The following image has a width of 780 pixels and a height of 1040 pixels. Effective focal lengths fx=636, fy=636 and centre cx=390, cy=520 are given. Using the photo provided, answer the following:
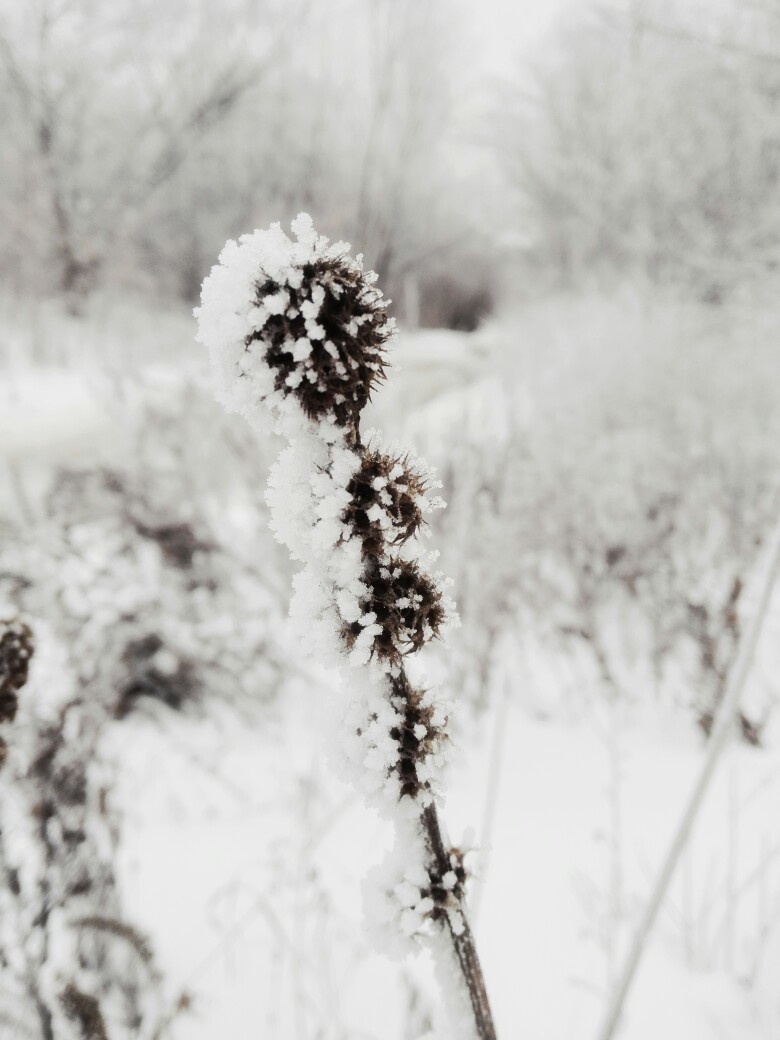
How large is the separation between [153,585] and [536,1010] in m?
2.26

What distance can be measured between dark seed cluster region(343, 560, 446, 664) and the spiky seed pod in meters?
0.56

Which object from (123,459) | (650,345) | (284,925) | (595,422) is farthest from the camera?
(650,345)

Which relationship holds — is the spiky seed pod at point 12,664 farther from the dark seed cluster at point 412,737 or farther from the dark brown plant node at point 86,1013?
the dark brown plant node at point 86,1013

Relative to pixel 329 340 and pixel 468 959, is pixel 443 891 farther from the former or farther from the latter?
pixel 329 340

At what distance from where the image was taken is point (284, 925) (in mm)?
1779

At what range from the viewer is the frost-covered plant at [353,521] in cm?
44

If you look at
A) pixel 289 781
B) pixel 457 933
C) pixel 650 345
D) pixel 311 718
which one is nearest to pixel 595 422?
pixel 650 345

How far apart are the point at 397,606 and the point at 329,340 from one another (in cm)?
20

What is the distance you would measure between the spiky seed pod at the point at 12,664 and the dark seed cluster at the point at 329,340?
61 cm

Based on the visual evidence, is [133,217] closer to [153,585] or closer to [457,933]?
[153,585]

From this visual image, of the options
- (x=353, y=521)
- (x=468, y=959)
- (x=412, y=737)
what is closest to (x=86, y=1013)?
(x=468, y=959)

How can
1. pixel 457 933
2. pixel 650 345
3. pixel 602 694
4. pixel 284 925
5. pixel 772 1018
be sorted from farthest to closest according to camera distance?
pixel 650 345
pixel 602 694
pixel 284 925
pixel 772 1018
pixel 457 933

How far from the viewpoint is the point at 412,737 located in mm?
528

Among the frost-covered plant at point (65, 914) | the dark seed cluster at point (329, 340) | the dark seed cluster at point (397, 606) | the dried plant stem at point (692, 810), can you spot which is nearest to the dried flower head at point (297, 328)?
the dark seed cluster at point (329, 340)
